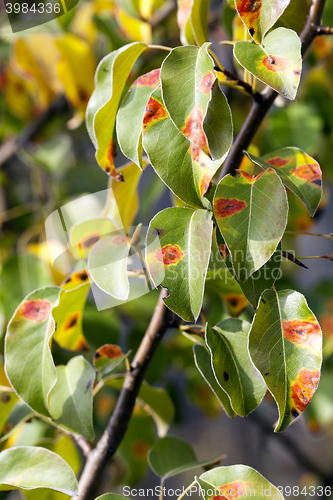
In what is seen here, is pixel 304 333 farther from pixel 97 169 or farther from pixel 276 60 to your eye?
pixel 97 169

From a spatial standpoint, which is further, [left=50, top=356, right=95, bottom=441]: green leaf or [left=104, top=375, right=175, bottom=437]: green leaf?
[left=104, top=375, right=175, bottom=437]: green leaf

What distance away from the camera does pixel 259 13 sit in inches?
9.9

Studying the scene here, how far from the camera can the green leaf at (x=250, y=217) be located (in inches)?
9.2

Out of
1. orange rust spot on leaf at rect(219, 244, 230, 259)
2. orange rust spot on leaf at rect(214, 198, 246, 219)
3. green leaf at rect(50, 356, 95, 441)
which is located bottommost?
green leaf at rect(50, 356, 95, 441)

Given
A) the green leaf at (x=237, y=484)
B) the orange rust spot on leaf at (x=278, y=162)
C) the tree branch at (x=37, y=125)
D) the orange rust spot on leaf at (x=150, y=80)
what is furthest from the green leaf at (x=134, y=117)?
the tree branch at (x=37, y=125)

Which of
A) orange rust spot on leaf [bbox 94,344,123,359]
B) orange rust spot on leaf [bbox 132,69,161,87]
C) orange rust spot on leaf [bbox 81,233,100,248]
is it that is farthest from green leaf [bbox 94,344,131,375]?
orange rust spot on leaf [bbox 132,69,161,87]

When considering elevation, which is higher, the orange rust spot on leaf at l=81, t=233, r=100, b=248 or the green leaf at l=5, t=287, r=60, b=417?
the orange rust spot on leaf at l=81, t=233, r=100, b=248

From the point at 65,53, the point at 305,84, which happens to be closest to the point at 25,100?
the point at 65,53

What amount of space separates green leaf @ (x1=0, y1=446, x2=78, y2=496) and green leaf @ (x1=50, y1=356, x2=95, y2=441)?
Answer: 0.03 m

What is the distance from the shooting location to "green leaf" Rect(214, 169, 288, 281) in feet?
0.77

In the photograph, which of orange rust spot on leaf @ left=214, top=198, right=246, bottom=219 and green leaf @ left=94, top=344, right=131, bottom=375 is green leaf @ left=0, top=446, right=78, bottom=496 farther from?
orange rust spot on leaf @ left=214, top=198, right=246, bottom=219

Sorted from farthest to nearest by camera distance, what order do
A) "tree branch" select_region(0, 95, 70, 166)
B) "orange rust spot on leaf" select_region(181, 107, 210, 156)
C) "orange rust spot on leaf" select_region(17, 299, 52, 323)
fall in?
"tree branch" select_region(0, 95, 70, 166), "orange rust spot on leaf" select_region(17, 299, 52, 323), "orange rust spot on leaf" select_region(181, 107, 210, 156)

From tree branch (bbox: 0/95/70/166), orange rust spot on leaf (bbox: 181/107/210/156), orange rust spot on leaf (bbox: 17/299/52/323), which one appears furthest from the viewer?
tree branch (bbox: 0/95/70/166)

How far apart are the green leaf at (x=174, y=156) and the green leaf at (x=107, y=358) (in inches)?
6.2
